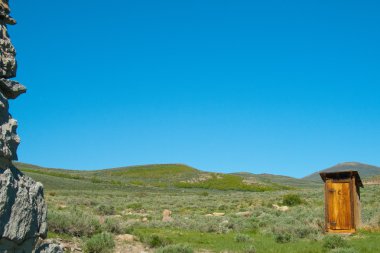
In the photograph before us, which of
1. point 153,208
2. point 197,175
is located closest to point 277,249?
point 153,208

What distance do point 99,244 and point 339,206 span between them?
1287 centimetres

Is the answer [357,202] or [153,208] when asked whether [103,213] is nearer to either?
[153,208]

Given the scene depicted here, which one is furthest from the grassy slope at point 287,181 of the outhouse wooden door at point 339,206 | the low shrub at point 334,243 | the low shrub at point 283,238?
the low shrub at point 334,243

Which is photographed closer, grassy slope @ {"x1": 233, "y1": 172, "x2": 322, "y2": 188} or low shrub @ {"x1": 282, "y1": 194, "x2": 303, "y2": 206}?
low shrub @ {"x1": 282, "y1": 194, "x2": 303, "y2": 206}

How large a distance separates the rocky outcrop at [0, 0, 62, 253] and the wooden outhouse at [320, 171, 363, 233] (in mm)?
17689

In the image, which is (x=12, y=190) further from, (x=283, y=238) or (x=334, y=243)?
(x=283, y=238)

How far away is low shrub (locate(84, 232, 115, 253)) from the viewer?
13625mm

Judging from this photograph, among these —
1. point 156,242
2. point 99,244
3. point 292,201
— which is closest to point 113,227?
point 156,242

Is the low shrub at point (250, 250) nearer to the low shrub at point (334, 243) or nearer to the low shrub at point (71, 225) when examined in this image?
the low shrub at point (334, 243)

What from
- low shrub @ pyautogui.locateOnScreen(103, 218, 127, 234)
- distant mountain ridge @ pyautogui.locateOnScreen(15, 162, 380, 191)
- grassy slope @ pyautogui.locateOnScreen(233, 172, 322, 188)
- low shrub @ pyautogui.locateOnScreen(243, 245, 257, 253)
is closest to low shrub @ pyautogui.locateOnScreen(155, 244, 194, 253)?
low shrub @ pyautogui.locateOnScreen(243, 245, 257, 253)

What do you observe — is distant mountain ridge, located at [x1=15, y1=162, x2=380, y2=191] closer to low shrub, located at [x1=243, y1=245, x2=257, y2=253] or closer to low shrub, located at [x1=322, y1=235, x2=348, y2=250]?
low shrub, located at [x1=322, y1=235, x2=348, y2=250]

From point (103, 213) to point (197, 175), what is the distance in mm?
71871

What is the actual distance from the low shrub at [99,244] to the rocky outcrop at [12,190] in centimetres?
703

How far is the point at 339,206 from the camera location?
2208cm
